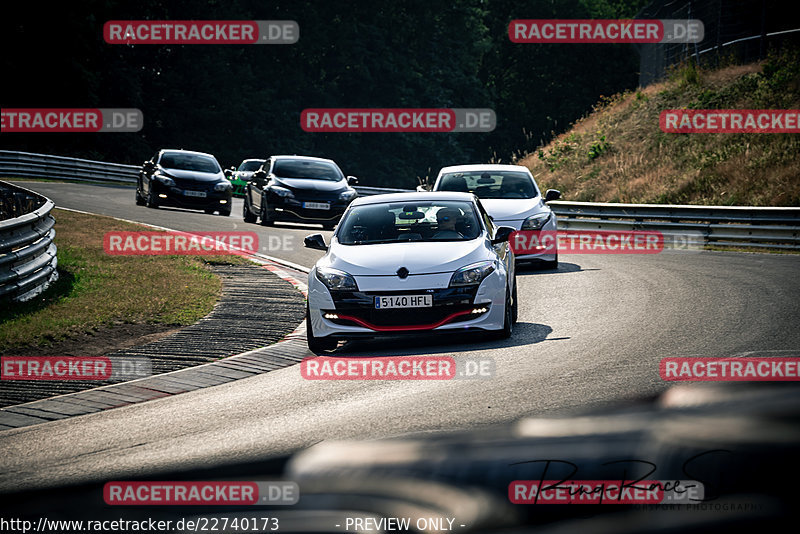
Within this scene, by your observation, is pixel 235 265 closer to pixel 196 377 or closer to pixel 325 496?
pixel 196 377

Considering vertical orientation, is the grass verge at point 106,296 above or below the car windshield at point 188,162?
below

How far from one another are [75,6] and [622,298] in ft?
139

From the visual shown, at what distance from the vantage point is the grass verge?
1030 centimetres

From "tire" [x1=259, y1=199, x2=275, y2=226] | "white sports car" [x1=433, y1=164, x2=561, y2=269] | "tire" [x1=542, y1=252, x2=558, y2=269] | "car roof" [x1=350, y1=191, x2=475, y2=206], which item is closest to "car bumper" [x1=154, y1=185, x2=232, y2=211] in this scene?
"tire" [x1=259, y1=199, x2=275, y2=226]

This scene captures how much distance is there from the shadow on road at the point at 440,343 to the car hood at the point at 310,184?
13.2 meters

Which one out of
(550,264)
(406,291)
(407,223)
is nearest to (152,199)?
(550,264)

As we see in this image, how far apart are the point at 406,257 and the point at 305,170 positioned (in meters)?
15.1

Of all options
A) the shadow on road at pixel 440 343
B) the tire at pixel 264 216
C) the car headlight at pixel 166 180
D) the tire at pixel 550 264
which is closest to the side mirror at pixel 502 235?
the shadow on road at pixel 440 343

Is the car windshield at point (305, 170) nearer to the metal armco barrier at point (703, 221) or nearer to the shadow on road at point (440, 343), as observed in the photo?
the metal armco barrier at point (703, 221)

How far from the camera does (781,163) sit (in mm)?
28562

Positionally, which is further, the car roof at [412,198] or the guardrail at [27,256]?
the car roof at [412,198]

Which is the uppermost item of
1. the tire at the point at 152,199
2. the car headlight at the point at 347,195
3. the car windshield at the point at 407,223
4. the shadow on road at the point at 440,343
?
the car windshield at the point at 407,223

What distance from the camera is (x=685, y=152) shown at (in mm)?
33562

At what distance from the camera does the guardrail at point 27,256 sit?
11172mm
